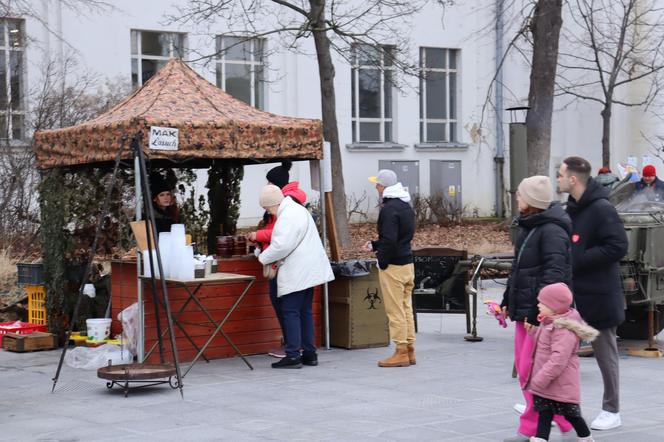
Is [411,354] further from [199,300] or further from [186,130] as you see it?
[186,130]

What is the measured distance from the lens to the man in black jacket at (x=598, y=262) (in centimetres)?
768

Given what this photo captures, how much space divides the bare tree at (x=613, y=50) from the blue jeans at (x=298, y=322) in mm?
19419

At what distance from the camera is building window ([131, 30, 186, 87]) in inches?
979

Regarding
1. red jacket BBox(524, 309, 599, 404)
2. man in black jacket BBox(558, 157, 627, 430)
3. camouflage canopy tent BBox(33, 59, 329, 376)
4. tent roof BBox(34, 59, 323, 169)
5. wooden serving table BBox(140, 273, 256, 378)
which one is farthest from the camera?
tent roof BBox(34, 59, 323, 169)

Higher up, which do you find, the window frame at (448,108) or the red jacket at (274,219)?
the window frame at (448,108)

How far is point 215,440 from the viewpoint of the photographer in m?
7.31

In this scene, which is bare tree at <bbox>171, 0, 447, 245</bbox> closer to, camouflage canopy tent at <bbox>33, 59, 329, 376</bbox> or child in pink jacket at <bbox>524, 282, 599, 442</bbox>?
camouflage canopy tent at <bbox>33, 59, 329, 376</bbox>

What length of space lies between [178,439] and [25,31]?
55.7ft

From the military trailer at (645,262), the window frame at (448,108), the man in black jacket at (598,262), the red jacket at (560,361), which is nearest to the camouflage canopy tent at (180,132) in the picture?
the military trailer at (645,262)

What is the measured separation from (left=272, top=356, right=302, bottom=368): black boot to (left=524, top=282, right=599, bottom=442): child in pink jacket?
376 cm

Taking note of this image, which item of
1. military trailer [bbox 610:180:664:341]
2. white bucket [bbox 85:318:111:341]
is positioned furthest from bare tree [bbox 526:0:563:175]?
white bucket [bbox 85:318:111:341]

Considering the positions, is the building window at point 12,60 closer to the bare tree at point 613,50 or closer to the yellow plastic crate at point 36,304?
the yellow plastic crate at point 36,304

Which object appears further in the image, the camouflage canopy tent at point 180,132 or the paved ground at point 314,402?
the camouflage canopy tent at point 180,132

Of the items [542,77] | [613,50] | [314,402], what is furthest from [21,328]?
[613,50]
